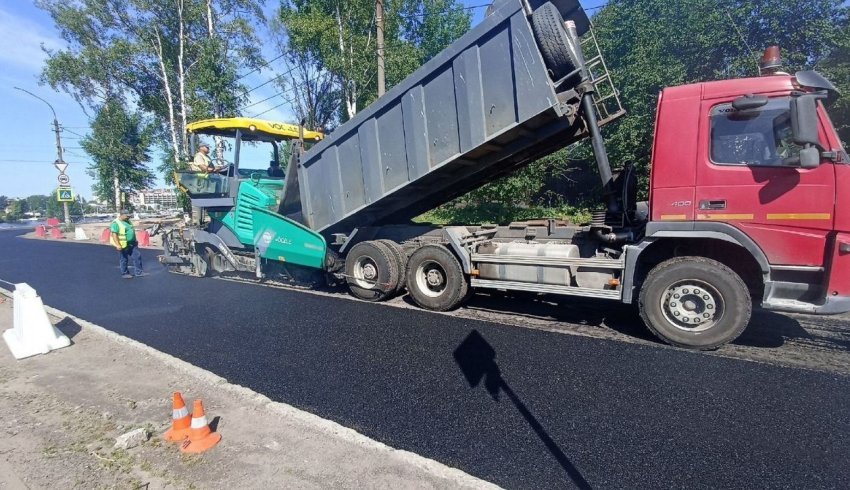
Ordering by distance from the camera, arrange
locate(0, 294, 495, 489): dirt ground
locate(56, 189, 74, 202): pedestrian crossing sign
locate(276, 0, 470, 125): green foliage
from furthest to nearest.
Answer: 1. locate(56, 189, 74, 202): pedestrian crossing sign
2. locate(276, 0, 470, 125): green foliage
3. locate(0, 294, 495, 489): dirt ground

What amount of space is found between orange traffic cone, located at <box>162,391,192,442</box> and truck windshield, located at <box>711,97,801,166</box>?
511 centimetres

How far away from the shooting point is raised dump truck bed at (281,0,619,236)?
491 cm

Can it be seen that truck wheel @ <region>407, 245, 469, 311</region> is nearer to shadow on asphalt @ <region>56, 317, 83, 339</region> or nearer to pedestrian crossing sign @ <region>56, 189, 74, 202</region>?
shadow on asphalt @ <region>56, 317, 83, 339</region>

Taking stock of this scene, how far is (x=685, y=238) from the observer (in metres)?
4.62

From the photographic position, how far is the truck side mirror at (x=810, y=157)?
3775mm

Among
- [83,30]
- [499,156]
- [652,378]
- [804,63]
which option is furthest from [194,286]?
[83,30]

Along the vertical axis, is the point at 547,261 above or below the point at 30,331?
above

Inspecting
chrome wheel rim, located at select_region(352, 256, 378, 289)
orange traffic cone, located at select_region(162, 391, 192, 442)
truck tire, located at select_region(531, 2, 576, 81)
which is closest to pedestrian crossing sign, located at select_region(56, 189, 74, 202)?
chrome wheel rim, located at select_region(352, 256, 378, 289)

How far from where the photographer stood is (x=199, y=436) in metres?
2.80

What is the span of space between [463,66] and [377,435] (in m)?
4.26

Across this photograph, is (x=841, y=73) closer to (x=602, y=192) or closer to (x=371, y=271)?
(x=602, y=192)

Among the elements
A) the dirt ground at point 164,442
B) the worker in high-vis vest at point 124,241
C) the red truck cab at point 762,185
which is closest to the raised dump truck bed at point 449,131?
the red truck cab at point 762,185

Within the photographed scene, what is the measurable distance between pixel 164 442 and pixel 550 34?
202 inches

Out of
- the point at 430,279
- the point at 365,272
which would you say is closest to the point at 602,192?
the point at 430,279
